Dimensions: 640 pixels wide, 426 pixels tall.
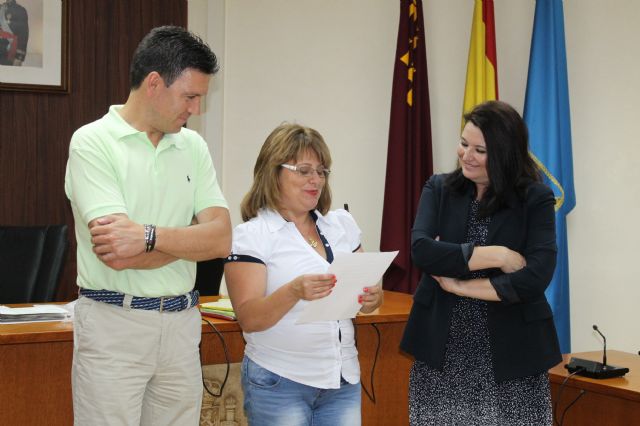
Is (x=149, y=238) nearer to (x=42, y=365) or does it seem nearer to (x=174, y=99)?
(x=174, y=99)

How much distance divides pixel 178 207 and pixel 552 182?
2915 mm

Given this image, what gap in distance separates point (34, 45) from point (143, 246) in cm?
337

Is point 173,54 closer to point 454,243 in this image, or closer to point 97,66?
point 454,243

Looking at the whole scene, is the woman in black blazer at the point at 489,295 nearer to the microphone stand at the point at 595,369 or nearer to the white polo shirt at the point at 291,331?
the white polo shirt at the point at 291,331

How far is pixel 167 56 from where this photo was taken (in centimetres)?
209

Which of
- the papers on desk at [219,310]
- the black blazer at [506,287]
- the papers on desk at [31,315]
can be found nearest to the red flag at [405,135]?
the papers on desk at [219,310]

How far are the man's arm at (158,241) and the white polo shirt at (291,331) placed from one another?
0.10m

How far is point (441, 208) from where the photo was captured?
253 cm

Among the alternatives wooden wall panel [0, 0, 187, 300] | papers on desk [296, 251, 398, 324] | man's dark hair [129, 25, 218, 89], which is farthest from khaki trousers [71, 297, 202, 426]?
wooden wall panel [0, 0, 187, 300]

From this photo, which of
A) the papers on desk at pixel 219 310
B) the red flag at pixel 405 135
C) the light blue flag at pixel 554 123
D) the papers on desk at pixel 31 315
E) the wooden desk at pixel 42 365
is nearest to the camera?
the wooden desk at pixel 42 365

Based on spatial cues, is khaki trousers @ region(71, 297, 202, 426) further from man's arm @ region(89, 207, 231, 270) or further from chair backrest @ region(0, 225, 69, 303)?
chair backrest @ region(0, 225, 69, 303)

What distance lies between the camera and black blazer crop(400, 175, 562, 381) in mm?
2316

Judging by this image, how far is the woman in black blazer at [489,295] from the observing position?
2336 mm

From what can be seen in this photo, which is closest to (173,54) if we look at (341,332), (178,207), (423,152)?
(178,207)
